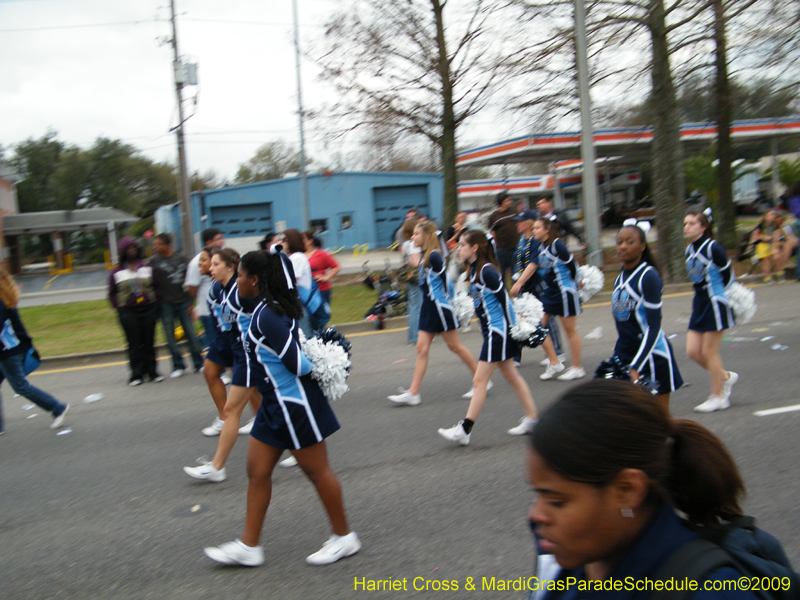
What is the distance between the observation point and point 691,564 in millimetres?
1235

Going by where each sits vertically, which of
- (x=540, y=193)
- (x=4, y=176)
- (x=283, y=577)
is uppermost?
(x=4, y=176)

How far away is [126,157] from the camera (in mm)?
57000

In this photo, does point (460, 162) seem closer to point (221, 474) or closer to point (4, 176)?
point (221, 474)

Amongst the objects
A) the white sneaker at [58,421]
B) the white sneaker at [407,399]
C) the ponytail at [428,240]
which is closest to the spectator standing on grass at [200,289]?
the white sneaker at [58,421]

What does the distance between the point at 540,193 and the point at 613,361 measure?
128ft

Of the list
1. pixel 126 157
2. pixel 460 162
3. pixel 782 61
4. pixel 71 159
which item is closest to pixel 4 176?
pixel 71 159

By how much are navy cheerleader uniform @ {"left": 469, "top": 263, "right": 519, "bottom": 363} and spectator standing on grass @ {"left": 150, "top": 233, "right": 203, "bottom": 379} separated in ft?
16.5

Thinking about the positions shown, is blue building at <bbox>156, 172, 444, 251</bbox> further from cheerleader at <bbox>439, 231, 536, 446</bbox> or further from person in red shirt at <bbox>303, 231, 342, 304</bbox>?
cheerleader at <bbox>439, 231, 536, 446</bbox>

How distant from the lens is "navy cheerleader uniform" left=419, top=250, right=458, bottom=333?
272 inches

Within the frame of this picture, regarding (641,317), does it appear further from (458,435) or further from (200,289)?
(200,289)

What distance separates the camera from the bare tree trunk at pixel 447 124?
17719mm

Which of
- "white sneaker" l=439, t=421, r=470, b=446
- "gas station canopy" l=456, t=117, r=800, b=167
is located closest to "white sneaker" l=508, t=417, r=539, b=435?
"white sneaker" l=439, t=421, r=470, b=446

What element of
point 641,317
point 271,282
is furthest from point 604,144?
point 271,282

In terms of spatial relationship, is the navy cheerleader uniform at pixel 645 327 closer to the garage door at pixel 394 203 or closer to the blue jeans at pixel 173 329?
the blue jeans at pixel 173 329
